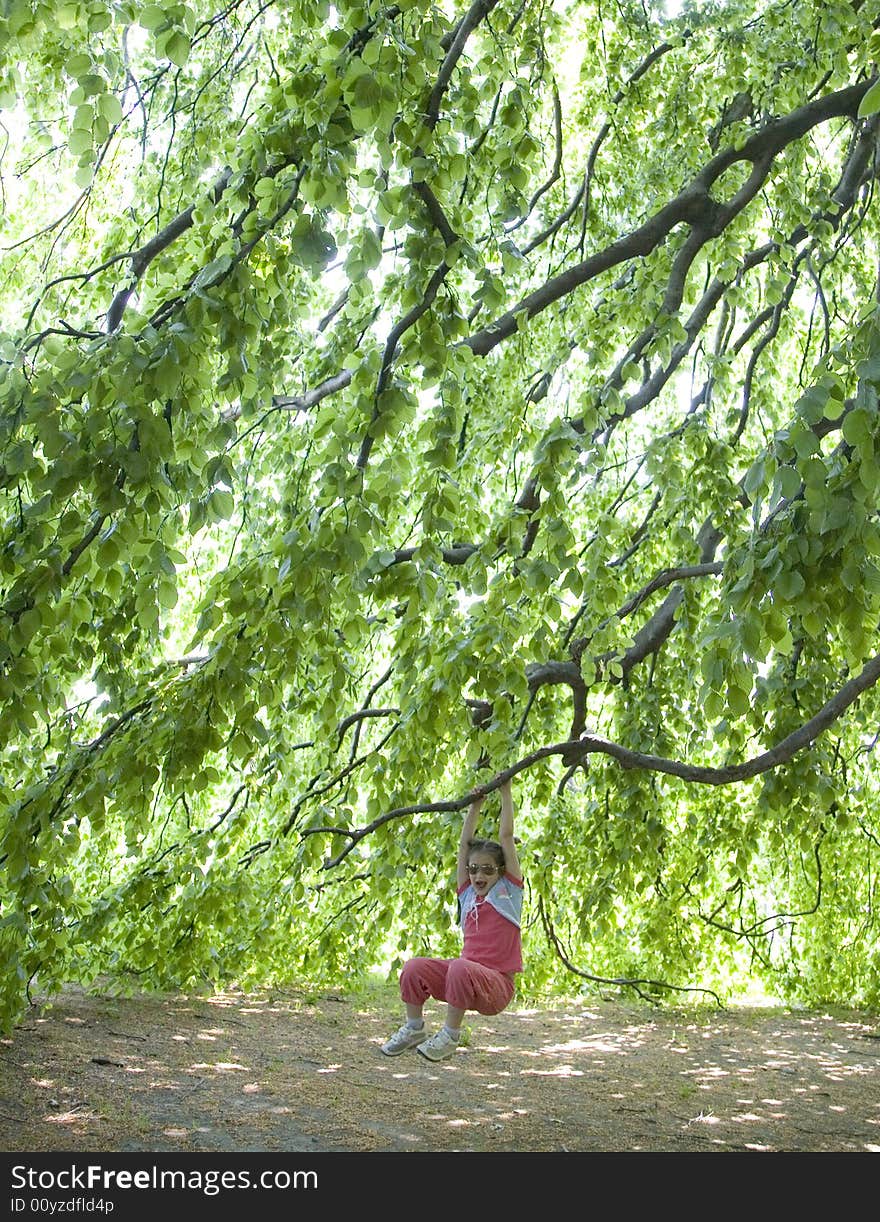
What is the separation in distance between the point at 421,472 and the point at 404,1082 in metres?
2.91

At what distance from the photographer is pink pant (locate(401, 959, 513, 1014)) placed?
4234 mm

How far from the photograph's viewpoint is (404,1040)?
430 centimetres

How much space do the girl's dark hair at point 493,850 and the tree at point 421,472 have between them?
0.77ft

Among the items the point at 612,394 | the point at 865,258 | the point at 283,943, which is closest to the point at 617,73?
the point at 865,258

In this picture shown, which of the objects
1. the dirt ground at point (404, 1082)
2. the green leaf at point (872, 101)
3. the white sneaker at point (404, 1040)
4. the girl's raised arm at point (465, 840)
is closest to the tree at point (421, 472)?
the green leaf at point (872, 101)

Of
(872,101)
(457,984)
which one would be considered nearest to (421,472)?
(457,984)

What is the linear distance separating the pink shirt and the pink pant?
79 mm

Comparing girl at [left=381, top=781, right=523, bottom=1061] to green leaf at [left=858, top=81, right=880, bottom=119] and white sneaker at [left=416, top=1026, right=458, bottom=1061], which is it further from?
green leaf at [left=858, top=81, right=880, bottom=119]

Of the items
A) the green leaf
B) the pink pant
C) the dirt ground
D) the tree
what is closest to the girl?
the pink pant

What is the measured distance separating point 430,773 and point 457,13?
134 inches

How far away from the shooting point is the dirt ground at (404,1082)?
4.62m

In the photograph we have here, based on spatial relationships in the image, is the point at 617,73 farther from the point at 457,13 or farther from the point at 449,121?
the point at 449,121

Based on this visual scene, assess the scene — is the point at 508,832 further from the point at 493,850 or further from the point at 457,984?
the point at 457,984

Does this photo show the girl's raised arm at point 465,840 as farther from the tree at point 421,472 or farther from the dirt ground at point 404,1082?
the dirt ground at point 404,1082
